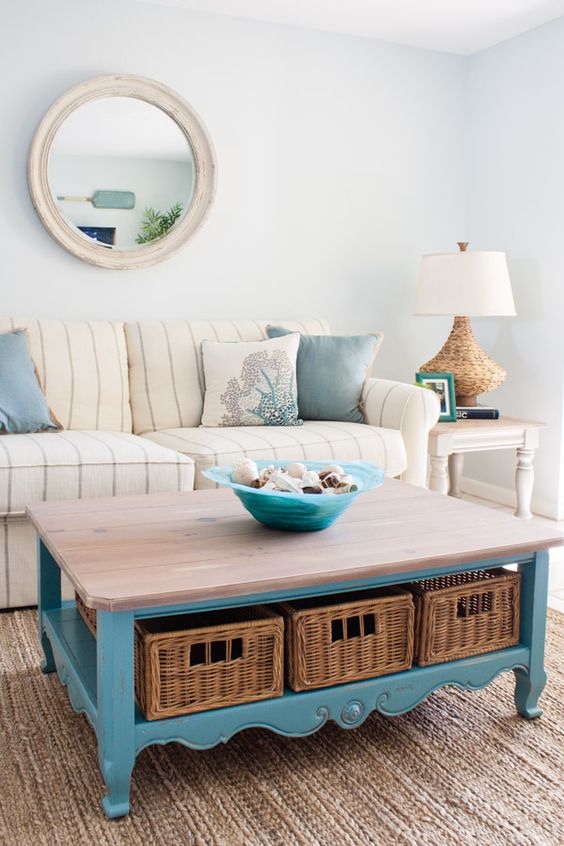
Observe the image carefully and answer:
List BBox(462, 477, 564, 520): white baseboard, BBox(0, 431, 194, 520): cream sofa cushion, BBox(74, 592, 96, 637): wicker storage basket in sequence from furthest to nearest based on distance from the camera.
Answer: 1. BBox(462, 477, 564, 520): white baseboard
2. BBox(0, 431, 194, 520): cream sofa cushion
3. BBox(74, 592, 96, 637): wicker storage basket

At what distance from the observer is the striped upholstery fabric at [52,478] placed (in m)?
2.49

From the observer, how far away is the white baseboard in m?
3.84

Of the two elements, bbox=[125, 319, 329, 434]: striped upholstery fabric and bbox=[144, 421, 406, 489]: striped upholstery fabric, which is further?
bbox=[125, 319, 329, 434]: striped upholstery fabric

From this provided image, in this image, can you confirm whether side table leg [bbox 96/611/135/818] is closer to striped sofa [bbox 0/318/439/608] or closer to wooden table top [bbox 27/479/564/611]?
wooden table top [bbox 27/479/564/611]

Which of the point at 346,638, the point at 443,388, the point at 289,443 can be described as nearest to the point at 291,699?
the point at 346,638

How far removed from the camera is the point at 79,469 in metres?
2.56

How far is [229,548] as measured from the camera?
1.75 metres

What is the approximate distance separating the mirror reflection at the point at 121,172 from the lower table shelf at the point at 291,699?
2.03m

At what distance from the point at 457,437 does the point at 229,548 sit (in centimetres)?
190

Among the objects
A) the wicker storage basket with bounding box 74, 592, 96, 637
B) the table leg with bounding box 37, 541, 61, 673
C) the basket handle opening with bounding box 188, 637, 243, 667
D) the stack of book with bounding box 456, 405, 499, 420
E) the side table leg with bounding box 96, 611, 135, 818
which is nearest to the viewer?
the side table leg with bounding box 96, 611, 135, 818

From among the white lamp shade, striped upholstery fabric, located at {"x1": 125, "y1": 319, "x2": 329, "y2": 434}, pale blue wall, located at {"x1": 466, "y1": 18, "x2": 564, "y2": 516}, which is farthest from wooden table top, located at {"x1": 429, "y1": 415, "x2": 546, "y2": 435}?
striped upholstery fabric, located at {"x1": 125, "y1": 319, "x2": 329, "y2": 434}

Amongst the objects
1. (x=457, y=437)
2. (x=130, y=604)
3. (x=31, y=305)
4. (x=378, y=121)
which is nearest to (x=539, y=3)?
(x=378, y=121)

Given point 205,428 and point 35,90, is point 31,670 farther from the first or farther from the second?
point 35,90

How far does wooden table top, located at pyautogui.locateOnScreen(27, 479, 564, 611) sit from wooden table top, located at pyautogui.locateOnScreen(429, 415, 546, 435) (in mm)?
1248
